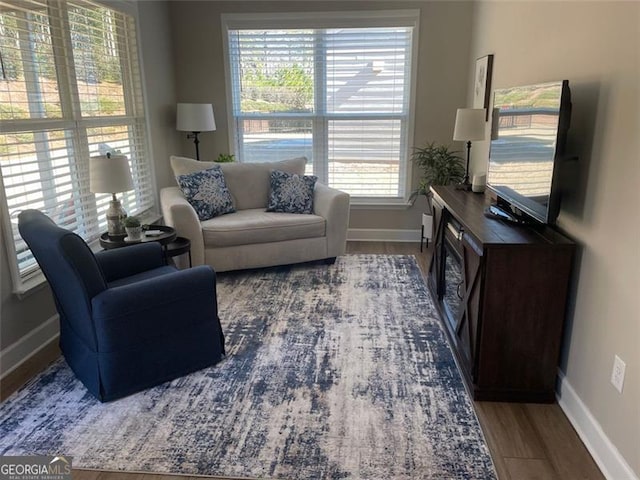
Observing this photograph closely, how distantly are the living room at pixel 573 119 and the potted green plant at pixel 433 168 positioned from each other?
19 cm

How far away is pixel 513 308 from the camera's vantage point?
2.15 metres

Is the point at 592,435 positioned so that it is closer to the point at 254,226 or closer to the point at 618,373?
the point at 618,373

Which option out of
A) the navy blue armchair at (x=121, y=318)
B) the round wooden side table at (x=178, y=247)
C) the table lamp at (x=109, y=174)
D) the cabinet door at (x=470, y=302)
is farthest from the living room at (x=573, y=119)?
the round wooden side table at (x=178, y=247)

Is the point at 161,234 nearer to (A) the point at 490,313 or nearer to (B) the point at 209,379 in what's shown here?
(B) the point at 209,379

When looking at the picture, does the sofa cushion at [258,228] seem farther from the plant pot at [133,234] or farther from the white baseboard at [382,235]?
the white baseboard at [382,235]

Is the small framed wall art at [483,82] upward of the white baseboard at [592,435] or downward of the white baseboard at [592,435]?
upward

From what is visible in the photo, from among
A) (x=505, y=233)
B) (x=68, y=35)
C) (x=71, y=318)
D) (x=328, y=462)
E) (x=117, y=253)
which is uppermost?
(x=68, y=35)

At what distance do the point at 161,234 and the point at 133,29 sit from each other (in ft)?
6.32

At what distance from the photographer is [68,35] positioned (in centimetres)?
308

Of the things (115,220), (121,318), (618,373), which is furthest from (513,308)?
(115,220)

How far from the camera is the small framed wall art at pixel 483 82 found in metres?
3.71

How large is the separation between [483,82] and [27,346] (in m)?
3.73

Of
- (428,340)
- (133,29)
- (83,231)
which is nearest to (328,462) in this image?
(428,340)

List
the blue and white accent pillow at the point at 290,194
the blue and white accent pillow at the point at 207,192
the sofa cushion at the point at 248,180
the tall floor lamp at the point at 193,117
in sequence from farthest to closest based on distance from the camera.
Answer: the tall floor lamp at the point at 193,117 < the sofa cushion at the point at 248,180 < the blue and white accent pillow at the point at 290,194 < the blue and white accent pillow at the point at 207,192
